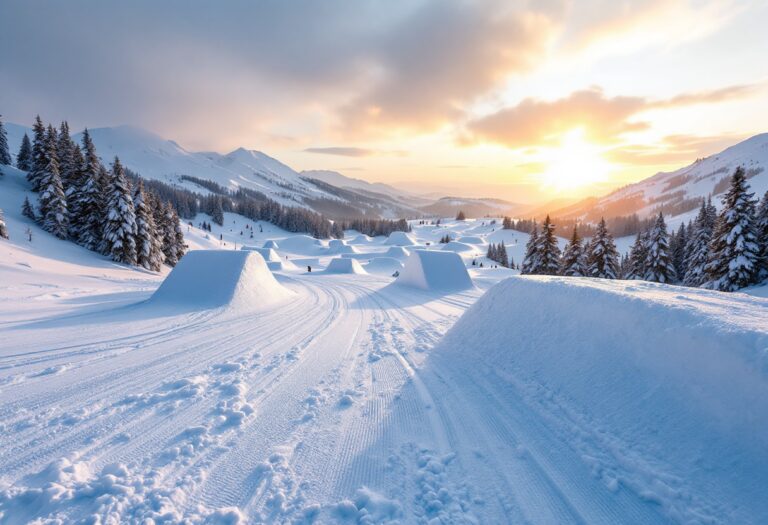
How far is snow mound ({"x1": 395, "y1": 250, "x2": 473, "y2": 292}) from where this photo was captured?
18044 mm

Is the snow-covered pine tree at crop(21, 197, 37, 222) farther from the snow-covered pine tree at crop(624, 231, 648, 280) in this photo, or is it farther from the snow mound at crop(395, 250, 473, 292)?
the snow-covered pine tree at crop(624, 231, 648, 280)

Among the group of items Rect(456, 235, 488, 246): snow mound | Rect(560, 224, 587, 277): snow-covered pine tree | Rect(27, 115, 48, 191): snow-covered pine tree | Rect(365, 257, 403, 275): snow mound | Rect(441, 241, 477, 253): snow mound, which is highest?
Rect(27, 115, 48, 191): snow-covered pine tree

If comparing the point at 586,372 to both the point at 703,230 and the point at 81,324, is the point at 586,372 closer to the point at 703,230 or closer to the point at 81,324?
the point at 81,324

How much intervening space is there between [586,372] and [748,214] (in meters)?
28.1

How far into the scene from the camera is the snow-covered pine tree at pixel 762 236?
21.5 meters

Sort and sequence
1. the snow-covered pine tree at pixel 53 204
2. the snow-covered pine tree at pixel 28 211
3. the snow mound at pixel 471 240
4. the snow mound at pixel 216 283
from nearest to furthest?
the snow mound at pixel 216 283
the snow-covered pine tree at pixel 53 204
the snow-covered pine tree at pixel 28 211
the snow mound at pixel 471 240

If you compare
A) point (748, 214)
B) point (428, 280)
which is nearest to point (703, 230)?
point (748, 214)

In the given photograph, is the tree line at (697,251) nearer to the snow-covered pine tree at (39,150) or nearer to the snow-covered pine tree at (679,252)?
the snow-covered pine tree at (679,252)

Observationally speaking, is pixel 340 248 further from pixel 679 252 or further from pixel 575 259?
pixel 679 252

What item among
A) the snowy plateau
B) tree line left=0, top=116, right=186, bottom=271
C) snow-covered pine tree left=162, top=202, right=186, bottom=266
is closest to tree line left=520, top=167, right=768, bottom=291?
the snowy plateau

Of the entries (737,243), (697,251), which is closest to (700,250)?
(697,251)

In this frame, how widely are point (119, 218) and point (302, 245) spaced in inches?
2176

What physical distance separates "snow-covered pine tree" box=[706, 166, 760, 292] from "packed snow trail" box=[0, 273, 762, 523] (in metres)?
26.5

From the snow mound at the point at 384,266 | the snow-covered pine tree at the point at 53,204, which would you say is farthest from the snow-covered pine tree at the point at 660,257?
the snow-covered pine tree at the point at 53,204
